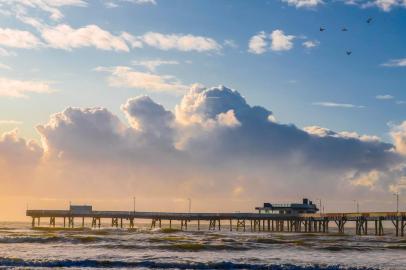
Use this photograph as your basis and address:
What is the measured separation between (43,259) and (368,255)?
101 feet

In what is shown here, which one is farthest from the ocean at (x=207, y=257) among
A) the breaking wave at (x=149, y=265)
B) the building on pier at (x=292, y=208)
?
the building on pier at (x=292, y=208)

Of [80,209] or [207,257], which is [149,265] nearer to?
[207,257]

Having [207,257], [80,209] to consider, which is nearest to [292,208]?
[80,209]

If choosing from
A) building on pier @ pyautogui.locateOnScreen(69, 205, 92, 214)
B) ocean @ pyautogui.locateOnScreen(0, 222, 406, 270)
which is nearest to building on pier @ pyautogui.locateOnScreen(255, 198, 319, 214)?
building on pier @ pyautogui.locateOnScreen(69, 205, 92, 214)

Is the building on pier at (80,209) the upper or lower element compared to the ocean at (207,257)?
upper

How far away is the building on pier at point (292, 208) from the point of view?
154m

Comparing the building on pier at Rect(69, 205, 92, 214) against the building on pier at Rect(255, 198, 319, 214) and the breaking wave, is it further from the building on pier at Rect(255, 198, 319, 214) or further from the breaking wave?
the breaking wave

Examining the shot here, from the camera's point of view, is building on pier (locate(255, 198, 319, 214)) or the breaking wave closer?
the breaking wave

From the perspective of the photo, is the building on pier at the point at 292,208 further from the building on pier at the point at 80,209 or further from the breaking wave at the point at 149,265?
the breaking wave at the point at 149,265

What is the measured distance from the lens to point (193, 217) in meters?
150

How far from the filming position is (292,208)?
507ft

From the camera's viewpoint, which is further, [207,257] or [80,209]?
[80,209]

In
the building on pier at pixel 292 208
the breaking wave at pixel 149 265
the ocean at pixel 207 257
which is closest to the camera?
the breaking wave at pixel 149 265

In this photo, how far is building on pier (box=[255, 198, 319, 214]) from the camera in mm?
154000
